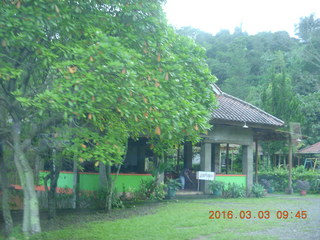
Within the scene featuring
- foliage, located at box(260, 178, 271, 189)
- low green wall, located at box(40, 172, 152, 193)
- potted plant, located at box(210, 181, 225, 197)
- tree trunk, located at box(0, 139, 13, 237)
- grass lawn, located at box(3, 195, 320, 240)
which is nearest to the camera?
tree trunk, located at box(0, 139, 13, 237)

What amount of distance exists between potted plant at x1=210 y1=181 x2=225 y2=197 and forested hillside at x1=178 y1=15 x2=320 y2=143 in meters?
11.5

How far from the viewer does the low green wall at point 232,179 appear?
18825 millimetres

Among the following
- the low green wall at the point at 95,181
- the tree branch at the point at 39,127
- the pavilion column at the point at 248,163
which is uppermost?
the tree branch at the point at 39,127

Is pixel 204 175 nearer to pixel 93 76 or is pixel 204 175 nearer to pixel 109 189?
pixel 109 189

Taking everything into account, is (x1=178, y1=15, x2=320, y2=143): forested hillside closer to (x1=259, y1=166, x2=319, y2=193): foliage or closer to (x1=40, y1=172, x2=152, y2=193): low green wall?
(x1=259, y1=166, x2=319, y2=193): foliage

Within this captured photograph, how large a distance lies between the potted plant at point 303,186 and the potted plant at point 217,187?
5.82 meters

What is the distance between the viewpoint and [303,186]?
2205cm

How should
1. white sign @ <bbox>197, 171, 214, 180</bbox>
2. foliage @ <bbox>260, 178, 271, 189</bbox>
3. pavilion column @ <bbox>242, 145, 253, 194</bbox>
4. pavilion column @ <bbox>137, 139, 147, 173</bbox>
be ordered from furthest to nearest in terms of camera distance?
foliage @ <bbox>260, 178, 271, 189</bbox> < pavilion column @ <bbox>137, 139, 147, 173</bbox> < pavilion column @ <bbox>242, 145, 253, 194</bbox> < white sign @ <bbox>197, 171, 214, 180</bbox>

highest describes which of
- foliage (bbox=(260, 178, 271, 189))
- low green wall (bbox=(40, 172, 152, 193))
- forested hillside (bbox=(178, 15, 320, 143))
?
forested hillside (bbox=(178, 15, 320, 143))

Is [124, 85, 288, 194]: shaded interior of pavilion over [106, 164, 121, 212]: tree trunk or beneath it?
over

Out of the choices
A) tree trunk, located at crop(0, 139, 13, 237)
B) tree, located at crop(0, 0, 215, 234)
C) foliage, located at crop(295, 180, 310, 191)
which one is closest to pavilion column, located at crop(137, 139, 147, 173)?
foliage, located at crop(295, 180, 310, 191)

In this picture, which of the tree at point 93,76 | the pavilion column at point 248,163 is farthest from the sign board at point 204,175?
the tree at point 93,76

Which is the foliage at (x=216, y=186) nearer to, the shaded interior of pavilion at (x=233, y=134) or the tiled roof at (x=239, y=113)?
the shaded interior of pavilion at (x=233, y=134)

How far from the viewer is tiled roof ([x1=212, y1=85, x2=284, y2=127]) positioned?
17.6 m
